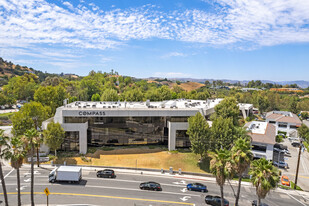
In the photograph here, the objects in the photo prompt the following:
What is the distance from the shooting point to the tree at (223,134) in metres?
47.2

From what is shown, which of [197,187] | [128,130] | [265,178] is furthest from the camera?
[128,130]

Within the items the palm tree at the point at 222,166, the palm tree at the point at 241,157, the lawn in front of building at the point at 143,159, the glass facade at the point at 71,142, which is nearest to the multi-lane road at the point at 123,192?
the lawn in front of building at the point at 143,159

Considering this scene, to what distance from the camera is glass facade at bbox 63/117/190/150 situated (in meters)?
55.4

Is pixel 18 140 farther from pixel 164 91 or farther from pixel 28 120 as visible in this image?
pixel 164 91

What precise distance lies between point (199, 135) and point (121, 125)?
22613 mm

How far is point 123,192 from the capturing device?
35.1m

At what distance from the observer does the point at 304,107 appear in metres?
125

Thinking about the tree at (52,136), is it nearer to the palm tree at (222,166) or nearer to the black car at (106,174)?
the black car at (106,174)

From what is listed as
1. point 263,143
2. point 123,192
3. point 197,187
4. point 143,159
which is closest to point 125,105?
point 143,159

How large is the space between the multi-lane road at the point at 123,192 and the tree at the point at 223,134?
9.09 meters

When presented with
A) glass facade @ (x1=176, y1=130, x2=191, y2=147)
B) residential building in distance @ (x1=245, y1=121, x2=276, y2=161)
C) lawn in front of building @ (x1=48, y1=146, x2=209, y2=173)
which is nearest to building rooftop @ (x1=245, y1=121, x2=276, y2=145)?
residential building in distance @ (x1=245, y1=121, x2=276, y2=161)

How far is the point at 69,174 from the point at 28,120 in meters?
25.9

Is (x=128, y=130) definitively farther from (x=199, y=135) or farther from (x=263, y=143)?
(x=263, y=143)

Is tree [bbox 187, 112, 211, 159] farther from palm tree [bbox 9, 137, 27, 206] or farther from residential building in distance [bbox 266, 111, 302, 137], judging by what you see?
residential building in distance [bbox 266, 111, 302, 137]
